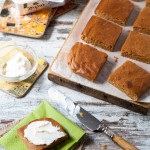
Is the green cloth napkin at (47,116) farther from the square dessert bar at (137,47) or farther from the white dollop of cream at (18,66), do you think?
the square dessert bar at (137,47)

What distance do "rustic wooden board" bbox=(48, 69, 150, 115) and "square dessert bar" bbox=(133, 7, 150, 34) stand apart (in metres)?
0.37

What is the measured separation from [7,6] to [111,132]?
78 centimetres

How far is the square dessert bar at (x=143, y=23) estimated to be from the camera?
5.21 ft

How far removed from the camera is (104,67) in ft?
4.82

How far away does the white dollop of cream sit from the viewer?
1437 millimetres

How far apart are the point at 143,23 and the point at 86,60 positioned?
1.06 feet

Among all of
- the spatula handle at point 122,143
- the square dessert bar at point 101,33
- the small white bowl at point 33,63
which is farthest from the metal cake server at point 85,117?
the square dessert bar at point 101,33

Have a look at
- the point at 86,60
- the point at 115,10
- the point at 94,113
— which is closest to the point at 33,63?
the point at 86,60

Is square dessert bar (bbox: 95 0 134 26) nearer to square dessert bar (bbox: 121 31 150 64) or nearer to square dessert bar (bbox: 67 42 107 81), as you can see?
square dessert bar (bbox: 121 31 150 64)

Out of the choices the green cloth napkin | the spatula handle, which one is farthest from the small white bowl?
the spatula handle

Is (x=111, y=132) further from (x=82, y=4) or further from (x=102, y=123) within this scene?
(x=82, y=4)

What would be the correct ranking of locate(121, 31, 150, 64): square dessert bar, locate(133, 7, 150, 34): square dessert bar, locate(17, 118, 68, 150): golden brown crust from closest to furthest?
locate(17, 118, 68, 150): golden brown crust < locate(121, 31, 150, 64): square dessert bar < locate(133, 7, 150, 34): square dessert bar

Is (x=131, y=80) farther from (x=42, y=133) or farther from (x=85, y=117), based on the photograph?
(x=42, y=133)

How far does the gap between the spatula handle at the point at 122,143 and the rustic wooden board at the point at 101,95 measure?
143mm
